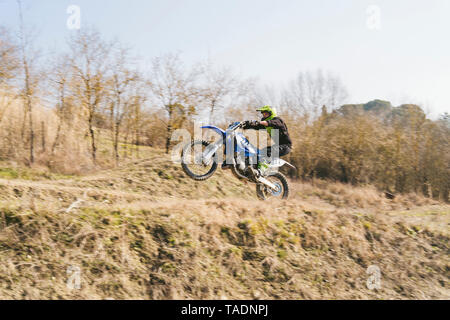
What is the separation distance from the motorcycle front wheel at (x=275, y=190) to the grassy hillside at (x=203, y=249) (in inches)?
21.5

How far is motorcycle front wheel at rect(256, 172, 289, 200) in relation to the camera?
957cm

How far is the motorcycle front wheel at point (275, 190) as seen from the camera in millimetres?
9570

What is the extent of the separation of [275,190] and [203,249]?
10.6 ft

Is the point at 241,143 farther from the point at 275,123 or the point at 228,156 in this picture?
the point at 275,123

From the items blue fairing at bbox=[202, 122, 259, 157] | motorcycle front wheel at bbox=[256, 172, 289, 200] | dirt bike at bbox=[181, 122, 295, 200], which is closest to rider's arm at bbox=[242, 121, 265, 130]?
dirt bike at bbox=[181, 122, 295, 200]

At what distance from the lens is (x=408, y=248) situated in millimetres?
8969

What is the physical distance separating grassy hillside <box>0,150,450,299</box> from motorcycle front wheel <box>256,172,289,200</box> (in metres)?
0.54

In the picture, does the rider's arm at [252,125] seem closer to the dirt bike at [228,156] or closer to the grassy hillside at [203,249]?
the dirt bike at [228,156]

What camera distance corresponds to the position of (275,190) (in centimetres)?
959

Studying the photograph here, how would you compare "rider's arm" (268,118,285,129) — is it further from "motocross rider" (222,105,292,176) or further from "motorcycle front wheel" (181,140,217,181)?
"motorcycle front wheel" (181,140,217,181)

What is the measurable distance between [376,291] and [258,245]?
258 centimetres

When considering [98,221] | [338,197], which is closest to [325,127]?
[338,197]

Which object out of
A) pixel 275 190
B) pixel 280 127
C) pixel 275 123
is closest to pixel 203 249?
pixel 275 190

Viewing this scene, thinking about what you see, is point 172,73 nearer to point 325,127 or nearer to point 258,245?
point 325,127
